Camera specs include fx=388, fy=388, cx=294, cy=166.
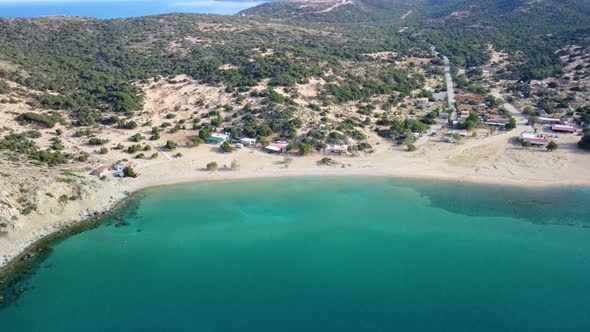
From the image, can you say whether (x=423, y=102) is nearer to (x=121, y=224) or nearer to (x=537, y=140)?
(x=537, y=140)

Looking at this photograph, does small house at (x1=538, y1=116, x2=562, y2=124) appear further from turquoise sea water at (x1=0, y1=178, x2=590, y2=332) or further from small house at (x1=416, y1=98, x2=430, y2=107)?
turquoise sea water at (x1=0, y1=178, x2=590, y2=332)

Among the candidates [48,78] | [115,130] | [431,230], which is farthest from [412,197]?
[48,78]

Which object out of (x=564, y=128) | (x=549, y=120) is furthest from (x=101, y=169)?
(x=549, y=120)

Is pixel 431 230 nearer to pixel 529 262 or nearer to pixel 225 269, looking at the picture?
pixel 529 262

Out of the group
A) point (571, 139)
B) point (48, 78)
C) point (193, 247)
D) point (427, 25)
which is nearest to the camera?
point (193, 247)

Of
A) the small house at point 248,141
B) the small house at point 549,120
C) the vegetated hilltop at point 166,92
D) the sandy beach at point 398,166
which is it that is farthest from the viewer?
the small house at point 549,120

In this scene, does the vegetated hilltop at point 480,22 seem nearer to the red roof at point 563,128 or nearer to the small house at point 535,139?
the red roof at point 563,128

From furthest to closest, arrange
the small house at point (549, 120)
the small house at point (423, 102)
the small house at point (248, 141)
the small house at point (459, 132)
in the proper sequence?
the small house at point (423, 102), the small house at point (549, 120), the small house at point (459, 132), the small house at point (248, 141)

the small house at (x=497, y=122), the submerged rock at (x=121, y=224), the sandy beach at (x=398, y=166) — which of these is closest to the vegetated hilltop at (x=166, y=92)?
the sandy beach at (x=398, y=166)
